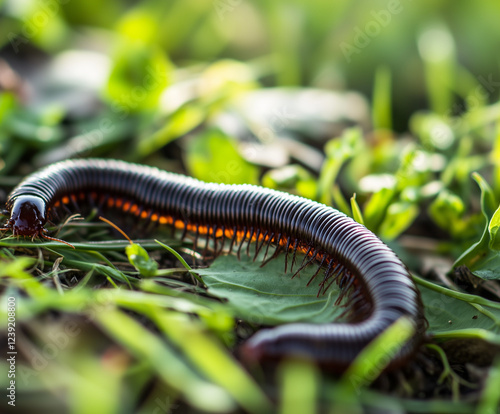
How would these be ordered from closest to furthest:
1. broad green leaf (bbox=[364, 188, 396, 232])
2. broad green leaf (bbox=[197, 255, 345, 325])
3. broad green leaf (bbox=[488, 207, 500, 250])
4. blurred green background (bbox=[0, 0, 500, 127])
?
broad green leaf (bbox=[197, 255, 345, 325]) → broad green leaf (bbox=[488, 207, 500, 250]) → broad green leaf (bbox=[364, 188, 396, 232]) → blurred green background (bbox=[0, 0, 500, 127])

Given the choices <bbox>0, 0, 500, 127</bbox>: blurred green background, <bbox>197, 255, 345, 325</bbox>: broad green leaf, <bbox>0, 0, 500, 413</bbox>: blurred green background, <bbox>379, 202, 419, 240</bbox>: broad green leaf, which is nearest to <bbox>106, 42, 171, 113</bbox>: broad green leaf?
<bbox>0, 0, 500, 413</bbox>: blurred green background

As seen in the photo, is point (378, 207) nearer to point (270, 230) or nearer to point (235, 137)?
point (270, 230)

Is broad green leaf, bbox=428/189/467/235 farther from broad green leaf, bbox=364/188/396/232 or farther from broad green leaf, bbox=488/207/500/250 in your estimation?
broad green leaf, bbox=488/207/500/250

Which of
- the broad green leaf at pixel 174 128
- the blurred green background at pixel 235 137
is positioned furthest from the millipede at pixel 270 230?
the broad green leaf at pixel 174 128

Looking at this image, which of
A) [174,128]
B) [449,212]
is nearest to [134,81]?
[174,128]

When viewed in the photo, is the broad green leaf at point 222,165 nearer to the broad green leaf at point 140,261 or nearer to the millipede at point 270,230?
the millipede at point 270,230

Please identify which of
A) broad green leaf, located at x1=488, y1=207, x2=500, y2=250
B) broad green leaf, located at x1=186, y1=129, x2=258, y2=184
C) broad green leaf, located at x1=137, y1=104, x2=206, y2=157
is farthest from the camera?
broad green leaf, located at x1=137, y1=104, x2=206, y2=157
